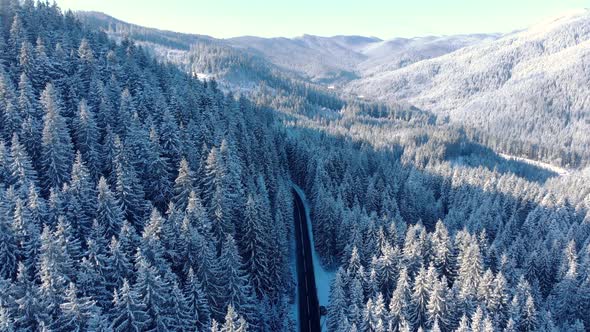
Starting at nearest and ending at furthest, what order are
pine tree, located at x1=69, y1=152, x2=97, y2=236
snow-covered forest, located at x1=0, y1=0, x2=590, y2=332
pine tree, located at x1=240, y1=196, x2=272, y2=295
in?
snow-covered forest, located at x1=0, y1=0, x2=590, y2=332 < pine tree, located at x1=69, y1=152, x2=97, y2=236 < pine tree, located at x1=240, y1=196, x2=272, y2=295

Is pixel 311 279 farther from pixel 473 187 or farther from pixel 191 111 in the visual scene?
pixel 473 187

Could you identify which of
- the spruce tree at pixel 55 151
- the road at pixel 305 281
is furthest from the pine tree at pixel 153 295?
the road at pixel 305 281

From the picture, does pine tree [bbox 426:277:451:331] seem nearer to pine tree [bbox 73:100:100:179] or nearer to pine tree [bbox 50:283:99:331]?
pine tree [bbox 50:283:99:331]

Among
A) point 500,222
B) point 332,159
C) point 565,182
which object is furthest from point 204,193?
point 565,182

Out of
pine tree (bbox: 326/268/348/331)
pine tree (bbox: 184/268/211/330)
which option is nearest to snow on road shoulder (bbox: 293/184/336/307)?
pine tree (bbox: 326/268/348/331)

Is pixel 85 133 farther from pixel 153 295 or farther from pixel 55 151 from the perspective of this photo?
pixel 153 295

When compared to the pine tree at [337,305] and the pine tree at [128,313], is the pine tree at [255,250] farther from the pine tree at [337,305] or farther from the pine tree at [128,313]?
the pine tree at [128,313]
